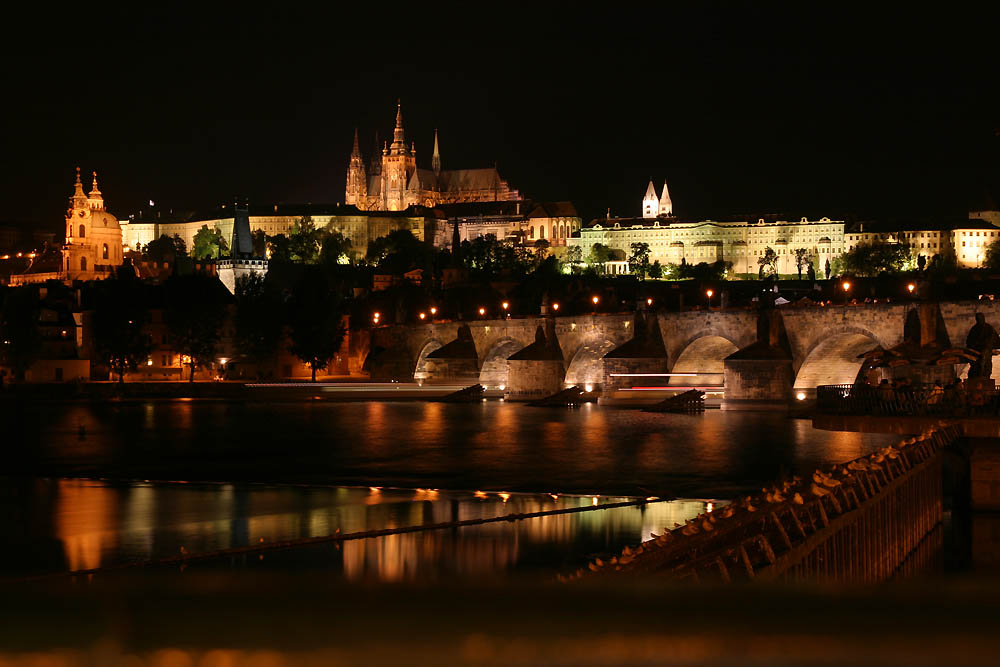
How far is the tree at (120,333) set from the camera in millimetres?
77125

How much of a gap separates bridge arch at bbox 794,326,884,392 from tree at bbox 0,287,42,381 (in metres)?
54.1

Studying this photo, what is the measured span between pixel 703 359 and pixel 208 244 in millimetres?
139486

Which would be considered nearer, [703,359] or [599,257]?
[703,359]

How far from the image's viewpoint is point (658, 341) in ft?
202

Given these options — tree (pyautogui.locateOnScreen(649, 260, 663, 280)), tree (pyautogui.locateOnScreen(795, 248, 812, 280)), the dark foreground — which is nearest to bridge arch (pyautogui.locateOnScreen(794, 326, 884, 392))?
the dark foreground

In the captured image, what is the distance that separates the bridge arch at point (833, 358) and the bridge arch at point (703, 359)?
21.2ft

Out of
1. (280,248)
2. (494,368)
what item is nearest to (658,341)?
(494,368)

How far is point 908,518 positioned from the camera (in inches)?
740

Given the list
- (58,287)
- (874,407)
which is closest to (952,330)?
(874,407)

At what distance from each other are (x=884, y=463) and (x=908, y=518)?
1.43 metres

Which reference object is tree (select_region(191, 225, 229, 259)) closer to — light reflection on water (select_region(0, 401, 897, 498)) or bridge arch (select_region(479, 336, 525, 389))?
bridge arch (select_region(479, 336, 525, 389))

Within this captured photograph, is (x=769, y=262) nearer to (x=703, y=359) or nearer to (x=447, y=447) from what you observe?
(x=703, y=359)

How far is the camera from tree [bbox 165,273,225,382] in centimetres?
8075

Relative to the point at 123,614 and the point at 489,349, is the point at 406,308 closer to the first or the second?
the point at 489,349
